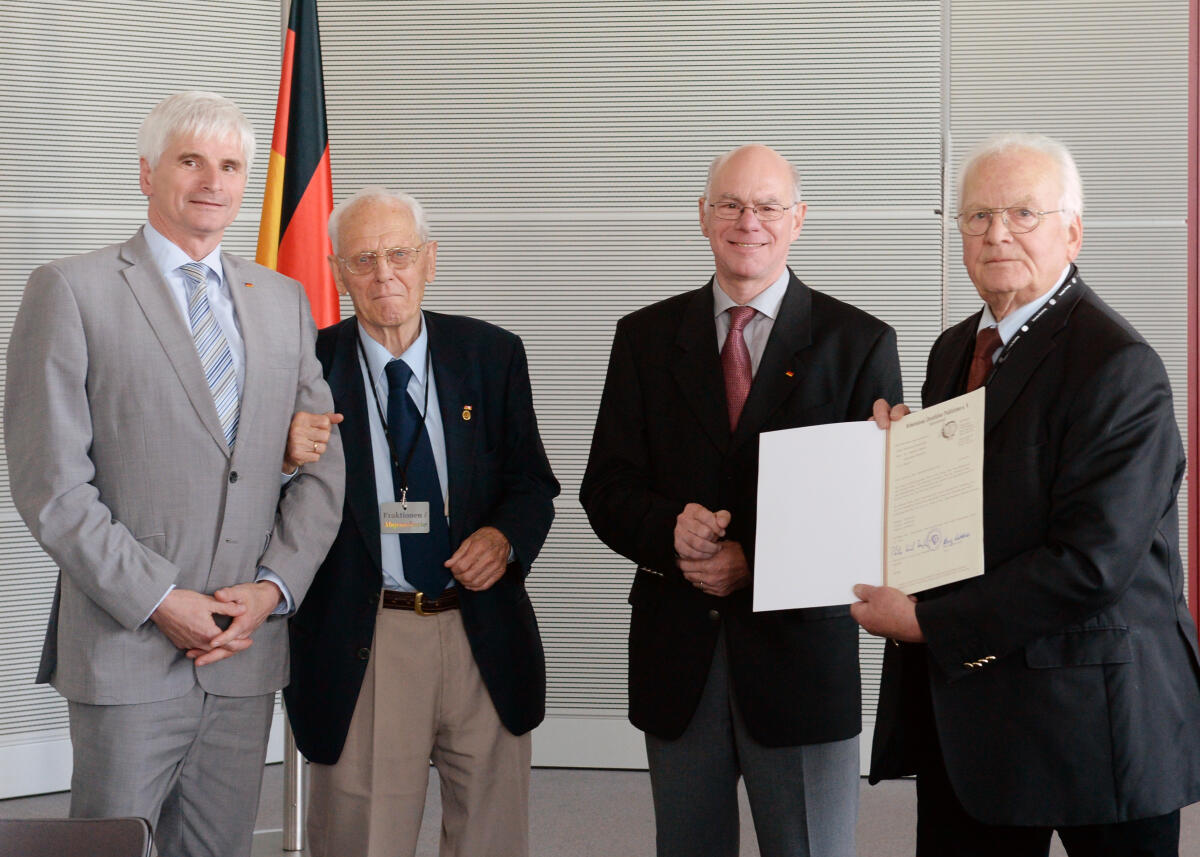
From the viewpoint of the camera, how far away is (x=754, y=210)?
2418mm

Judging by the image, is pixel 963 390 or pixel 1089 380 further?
pixel 963 390

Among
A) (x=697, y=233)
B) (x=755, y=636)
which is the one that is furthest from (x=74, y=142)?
(x=755, y=636)

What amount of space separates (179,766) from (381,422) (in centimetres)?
85

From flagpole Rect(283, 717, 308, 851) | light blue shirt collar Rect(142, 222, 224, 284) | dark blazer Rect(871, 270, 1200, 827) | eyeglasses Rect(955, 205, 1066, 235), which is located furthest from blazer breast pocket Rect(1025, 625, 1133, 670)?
flagpole Rect(283, 717, 308, 851)

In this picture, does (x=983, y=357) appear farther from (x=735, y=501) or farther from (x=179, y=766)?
(x=179, y=766)

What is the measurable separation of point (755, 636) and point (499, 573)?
0.59 meters

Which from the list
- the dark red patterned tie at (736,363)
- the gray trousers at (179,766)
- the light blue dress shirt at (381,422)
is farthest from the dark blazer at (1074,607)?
the gray trousers at (179,766)

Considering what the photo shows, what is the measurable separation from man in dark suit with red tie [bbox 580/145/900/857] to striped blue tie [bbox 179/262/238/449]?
0.82 meters

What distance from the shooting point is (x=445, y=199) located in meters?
4.69

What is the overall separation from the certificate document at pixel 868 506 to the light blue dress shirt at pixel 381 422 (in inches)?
32.8

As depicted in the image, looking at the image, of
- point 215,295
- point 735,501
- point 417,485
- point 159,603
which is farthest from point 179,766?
point 735,501

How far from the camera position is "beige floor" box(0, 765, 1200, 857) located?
150 inches

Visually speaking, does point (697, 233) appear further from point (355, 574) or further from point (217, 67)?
point (355, 574)
